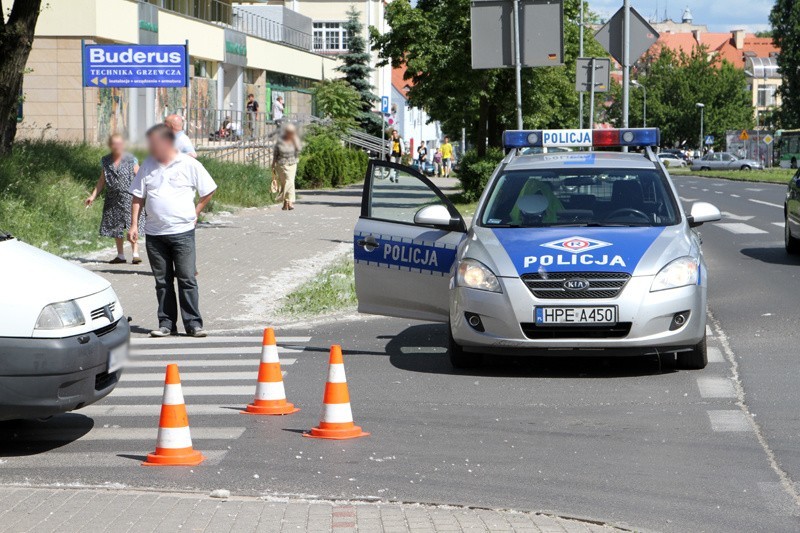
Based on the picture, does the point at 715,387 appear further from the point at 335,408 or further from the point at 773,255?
the point at 773,255

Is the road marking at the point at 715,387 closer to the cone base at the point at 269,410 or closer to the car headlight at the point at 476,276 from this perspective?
the car headlight at the point at 476,276

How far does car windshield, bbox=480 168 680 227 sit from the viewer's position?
32.9 ft

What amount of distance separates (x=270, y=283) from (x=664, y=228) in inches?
278

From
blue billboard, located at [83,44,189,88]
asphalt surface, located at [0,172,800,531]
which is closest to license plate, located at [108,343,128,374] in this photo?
blue billboard, located at [83,44,189,88]

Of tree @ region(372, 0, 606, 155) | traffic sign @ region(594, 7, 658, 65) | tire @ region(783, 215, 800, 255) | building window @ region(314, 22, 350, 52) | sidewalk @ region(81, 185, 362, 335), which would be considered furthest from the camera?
tree @ region(372, 0, 606, 155)

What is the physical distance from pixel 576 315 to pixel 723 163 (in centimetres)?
9076

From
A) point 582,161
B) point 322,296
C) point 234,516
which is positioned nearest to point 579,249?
point 582,161

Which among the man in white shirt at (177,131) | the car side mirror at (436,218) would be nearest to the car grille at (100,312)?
the car side mirror at (436,218)

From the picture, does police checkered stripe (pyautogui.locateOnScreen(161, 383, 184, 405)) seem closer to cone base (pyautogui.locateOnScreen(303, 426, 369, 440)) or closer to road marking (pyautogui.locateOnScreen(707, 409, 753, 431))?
cone base (pyautogui.locateOnScreen(303, 426, 369, 440))

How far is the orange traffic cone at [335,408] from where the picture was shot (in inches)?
288

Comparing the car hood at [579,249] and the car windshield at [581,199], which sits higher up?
the car windshield at [581,199]

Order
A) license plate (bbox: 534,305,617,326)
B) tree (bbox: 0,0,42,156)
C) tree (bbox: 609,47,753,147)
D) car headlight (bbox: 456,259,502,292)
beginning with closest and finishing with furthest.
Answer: license plate (bbox: 534,305,617,326) → car headlight (bbox: 456,259,502,292) → tree (bbox: 0,0,42,156) → tree (bbox: 609,47,753,147)

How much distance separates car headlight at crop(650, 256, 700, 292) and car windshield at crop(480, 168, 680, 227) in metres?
0.70

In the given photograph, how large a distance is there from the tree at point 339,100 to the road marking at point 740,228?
1930 cm
